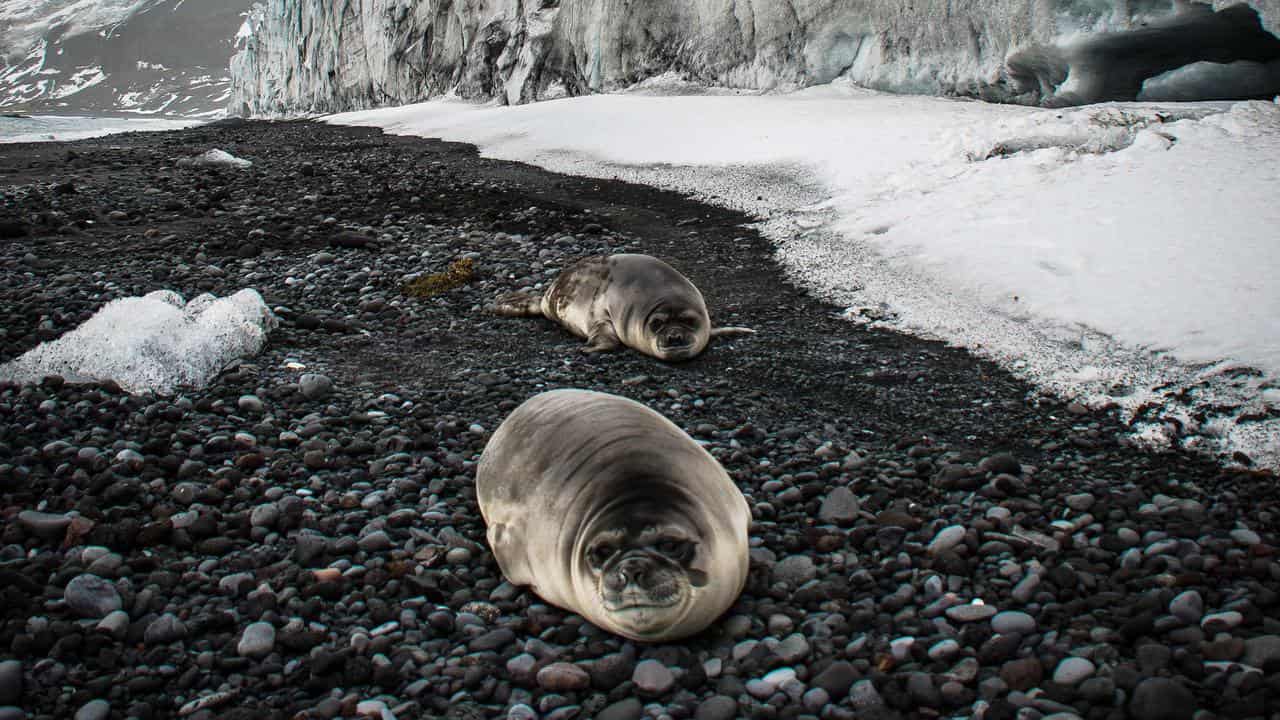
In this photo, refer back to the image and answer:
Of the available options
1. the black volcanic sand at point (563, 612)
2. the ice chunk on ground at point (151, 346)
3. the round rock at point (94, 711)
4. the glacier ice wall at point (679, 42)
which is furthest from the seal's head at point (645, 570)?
the glacier ice wall at point (679, 42)

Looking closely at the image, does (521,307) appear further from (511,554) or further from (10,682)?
(10,682)

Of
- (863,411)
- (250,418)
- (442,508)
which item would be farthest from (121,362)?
(863,411)

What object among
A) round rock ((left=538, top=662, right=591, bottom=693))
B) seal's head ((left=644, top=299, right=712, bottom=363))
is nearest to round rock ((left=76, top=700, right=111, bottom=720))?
round rock ((left=538, top=662, right=591, bottom=693))

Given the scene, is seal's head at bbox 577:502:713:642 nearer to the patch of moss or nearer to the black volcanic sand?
the black volcanic sand

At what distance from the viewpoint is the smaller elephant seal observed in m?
5.38

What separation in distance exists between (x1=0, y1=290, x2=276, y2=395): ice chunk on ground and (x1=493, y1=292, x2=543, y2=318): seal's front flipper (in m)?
1.73

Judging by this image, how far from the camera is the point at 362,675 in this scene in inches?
102

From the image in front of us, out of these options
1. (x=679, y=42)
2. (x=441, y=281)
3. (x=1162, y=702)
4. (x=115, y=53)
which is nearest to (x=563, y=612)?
(x=1162, y=702)

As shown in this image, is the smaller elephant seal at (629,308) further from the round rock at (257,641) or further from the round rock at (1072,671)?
the round rock at (1072,671)

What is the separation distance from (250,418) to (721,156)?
8715 millimetres

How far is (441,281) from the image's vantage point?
275 inches

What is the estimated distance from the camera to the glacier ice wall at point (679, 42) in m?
11.6

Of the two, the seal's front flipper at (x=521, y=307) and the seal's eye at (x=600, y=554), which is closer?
the seal's eye at (x=600, y=554)

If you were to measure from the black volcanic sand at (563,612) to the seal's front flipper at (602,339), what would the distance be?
0.15 metres
